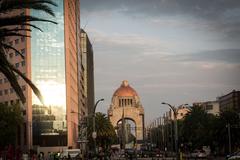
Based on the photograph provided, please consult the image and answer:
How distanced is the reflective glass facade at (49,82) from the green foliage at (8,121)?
44.5 feet

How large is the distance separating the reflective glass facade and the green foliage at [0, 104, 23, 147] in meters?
13.6

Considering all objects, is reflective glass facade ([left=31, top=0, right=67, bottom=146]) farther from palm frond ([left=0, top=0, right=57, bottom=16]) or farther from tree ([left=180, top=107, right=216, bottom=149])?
palm frond ([left=0, top=0, right=57, bottom=16])

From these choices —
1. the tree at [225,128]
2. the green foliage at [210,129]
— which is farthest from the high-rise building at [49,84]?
the tree at [225,128]

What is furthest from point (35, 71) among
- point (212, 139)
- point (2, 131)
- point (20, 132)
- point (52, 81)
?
point (212, 139)

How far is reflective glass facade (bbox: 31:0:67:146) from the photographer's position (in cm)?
13075

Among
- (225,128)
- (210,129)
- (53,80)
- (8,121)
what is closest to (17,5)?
(225,128)

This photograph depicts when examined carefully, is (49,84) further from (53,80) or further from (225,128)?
(225,128)

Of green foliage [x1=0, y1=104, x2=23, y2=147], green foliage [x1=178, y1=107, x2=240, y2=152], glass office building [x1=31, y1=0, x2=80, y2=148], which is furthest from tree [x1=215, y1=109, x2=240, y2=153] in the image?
glass office building [x1=31, y1=0, x2=80, y2=148]

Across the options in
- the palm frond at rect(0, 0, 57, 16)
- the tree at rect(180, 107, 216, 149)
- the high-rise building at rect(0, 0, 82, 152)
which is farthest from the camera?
the high-rise building at rect(0, 0, 82, 152)

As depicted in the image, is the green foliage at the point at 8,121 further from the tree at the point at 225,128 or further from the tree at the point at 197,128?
the tree at the point at 225,128

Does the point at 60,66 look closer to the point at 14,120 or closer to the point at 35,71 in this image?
the point at 35,71

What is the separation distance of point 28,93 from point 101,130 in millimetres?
20257

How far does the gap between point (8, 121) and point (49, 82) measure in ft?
68.9

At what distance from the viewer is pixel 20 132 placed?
135 meters
